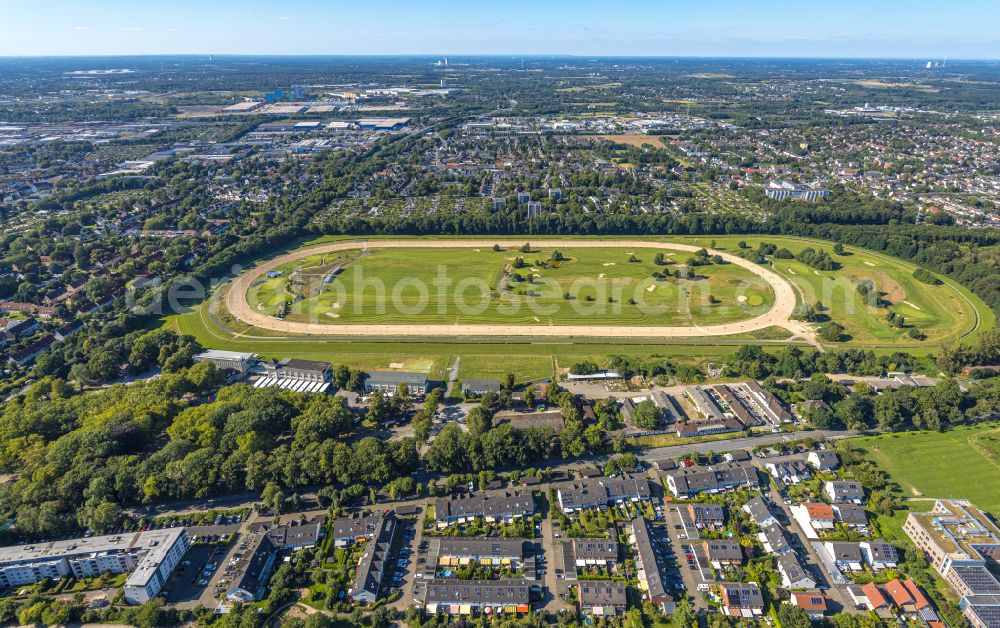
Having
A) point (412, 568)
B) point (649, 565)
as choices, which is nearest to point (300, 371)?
point (412, 568)

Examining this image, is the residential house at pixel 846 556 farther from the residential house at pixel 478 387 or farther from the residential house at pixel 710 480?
the residential house at pixel 478 387

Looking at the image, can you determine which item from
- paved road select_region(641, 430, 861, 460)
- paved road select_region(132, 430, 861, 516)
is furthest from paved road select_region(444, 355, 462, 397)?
paved road select_region(641, 430, 861, 460)

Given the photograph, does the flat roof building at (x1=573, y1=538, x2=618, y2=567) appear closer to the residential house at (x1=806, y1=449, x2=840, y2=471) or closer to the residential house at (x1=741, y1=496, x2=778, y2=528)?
the residential house at (x1=741, y1=496, x2=778, y2=528)

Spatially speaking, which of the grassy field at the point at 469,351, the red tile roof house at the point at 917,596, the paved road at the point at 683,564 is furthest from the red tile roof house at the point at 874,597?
the grassy field at the point at 469,351

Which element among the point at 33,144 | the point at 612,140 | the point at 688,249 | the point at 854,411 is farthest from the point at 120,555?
the point at 33,144

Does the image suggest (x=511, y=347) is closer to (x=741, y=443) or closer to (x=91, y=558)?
(x=741, y=443)
